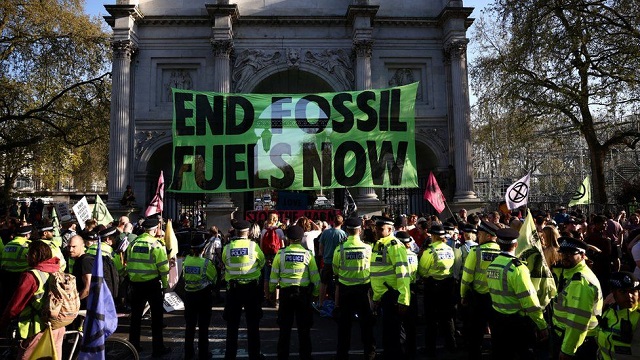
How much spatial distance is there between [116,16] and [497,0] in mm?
19052

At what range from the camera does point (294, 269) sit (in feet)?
23.7

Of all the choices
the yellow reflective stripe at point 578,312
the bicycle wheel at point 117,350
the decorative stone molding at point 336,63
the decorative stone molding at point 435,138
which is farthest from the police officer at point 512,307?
the decorative stone molding at point 336,63

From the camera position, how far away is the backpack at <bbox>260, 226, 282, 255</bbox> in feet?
37.6

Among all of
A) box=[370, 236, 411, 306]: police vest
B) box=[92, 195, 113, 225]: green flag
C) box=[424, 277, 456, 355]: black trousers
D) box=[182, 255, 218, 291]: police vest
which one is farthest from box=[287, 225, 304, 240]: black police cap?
box=[92, 195, 113, 225]: green flag

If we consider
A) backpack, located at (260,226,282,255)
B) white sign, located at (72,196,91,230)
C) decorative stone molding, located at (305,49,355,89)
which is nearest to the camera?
white sign, located at (72,196,91,230)

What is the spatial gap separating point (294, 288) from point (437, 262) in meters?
2.50

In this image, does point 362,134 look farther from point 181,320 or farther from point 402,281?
point 402,281

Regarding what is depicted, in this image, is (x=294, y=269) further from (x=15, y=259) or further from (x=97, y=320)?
(x=15, y=259)

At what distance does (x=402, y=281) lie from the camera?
22.6 ft

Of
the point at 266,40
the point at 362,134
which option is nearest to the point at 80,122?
the point at 266,40

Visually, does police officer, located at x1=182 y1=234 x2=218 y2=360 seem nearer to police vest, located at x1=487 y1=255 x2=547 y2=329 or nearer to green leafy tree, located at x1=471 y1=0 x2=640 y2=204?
police vest, located at x1=487 y1=255 x2=547 y2=329

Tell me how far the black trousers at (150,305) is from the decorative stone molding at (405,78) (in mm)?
17592

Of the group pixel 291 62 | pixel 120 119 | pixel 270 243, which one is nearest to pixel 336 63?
pixel 291 62

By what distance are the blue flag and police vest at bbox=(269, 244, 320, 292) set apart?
2.53 m
